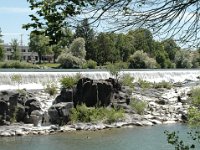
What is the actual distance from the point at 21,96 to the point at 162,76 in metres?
30.6

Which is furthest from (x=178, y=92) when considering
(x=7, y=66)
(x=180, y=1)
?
(x=180, y=1)

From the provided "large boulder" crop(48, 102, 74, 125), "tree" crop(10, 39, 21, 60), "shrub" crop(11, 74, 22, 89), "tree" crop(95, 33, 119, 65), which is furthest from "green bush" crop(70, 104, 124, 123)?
"tree" crop(10, 39, 21, 60)

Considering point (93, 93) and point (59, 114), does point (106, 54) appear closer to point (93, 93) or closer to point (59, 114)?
point (93, 93)

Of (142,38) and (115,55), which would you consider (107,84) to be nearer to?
(142,38)

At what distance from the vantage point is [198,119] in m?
8.70

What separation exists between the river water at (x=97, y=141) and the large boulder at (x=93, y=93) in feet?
17.1

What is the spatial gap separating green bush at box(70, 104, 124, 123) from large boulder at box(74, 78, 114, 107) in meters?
1.70

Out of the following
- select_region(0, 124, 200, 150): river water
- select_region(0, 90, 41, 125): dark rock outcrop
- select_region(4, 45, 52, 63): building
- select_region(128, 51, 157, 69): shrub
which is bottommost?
select_region(0, 124, 200, 150): river water

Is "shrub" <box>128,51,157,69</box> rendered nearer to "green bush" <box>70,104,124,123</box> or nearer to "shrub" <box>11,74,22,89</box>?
"shrub" <box>11,74,22,89</box>

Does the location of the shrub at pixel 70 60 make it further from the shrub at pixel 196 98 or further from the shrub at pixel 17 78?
the shrub at pixel 196 98

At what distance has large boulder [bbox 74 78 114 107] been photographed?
31516 mm

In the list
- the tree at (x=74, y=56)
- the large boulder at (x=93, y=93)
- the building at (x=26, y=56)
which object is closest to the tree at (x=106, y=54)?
the tree at (x=74, y=56)

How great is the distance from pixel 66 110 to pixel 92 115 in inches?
64.9

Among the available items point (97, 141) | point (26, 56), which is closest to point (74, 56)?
point (26, 56)
